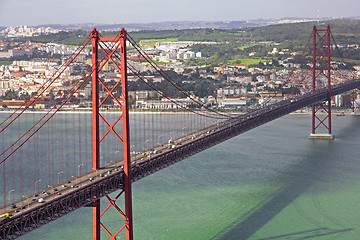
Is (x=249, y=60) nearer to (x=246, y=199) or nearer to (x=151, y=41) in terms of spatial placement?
(x=151, y=41)

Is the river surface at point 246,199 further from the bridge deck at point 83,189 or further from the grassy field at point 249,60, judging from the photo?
the grassy field at point 249,60

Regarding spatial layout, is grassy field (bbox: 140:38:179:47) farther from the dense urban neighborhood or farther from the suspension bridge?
Result: the suspension bridge

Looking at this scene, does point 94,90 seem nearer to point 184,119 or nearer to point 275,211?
point 275,211

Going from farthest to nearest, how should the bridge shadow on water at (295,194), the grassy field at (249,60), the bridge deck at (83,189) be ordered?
the grassy field at (249,60) → the bridge shadow on water at (295,194) → the bridge deck at (83,189)

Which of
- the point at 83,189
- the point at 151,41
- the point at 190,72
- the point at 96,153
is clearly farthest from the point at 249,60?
the point at 83,189

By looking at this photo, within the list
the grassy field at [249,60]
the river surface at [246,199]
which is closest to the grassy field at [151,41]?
the grassy field at [249,60]
